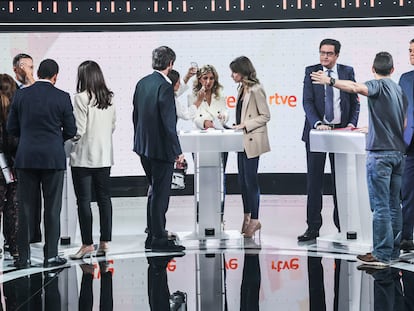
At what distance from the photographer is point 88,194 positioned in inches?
270

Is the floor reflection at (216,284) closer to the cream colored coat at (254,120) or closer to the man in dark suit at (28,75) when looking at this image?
the man in dark suit at (28,75)

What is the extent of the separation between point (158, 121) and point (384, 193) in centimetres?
195

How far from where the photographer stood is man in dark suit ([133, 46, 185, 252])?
22.9 feet

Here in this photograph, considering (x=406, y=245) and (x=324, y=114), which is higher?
(x=324, y=114)

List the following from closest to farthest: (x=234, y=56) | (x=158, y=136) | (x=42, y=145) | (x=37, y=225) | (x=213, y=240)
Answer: (x=42, y=145), (x=158, y=136), (x=37, y=225), (x=213, y=240), (x=234, y=56)

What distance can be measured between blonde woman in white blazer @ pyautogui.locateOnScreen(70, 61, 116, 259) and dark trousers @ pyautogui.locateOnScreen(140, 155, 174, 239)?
41 centimetres

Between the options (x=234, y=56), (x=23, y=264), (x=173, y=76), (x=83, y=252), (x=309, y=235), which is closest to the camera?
(x=23, y=264)

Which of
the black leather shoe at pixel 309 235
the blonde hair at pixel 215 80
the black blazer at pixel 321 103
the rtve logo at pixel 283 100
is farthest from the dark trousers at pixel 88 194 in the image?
the rtve logo at pixel 283 100

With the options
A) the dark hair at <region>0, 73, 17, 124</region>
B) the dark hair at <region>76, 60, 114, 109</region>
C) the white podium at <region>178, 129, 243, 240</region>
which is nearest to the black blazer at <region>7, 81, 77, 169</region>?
the dark hair at <region>0, 73, 17, 124</region>

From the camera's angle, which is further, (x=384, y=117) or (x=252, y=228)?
(x=252, y=228)

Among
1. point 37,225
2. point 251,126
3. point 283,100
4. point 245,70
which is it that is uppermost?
point 245,70

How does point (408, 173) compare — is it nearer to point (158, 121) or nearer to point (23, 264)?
point (158, 121)

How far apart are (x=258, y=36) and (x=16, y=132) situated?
4.65 metres

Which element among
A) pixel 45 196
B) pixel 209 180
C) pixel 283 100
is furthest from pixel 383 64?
pixel 283 100
